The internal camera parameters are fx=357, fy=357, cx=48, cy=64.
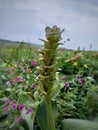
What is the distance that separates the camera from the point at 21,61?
297 centimetres

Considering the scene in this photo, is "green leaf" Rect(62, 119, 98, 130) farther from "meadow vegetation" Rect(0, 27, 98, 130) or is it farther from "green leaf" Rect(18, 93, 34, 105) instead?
"green leaf" Rect(18, 93, 34, 105)

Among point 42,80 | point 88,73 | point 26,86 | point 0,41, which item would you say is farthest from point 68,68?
point 0,41

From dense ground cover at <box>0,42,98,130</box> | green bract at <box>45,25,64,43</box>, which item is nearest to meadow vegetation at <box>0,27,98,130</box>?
dense ground cover at <box>0,42,98,130</box>

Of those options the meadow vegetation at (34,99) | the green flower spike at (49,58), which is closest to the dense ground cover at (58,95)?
the meadow vegetation at (34,99)

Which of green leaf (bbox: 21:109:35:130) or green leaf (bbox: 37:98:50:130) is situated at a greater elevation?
green leaf (bbox: 37:98:50:130)

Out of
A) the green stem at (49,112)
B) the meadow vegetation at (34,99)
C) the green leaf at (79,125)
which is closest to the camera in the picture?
the green stem at (49,112)

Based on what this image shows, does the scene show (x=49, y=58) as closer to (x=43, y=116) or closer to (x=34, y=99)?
(x=43, y=116)

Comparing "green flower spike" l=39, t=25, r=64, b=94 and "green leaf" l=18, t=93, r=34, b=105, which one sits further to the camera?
"green leaf" l=18, t=93, r=34, b=105

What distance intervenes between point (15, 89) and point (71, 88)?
0.33 m

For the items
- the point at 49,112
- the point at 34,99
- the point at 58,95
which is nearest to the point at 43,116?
the point at 49,112

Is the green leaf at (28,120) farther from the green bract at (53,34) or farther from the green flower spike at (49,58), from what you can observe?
the green bract at (53,34)

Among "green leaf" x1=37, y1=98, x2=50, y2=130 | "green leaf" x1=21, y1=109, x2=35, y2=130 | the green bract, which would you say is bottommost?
"green leaf" x1=21, y1=109, x2=35, y2=130

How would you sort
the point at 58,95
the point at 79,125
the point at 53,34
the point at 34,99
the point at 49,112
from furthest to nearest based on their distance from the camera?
the point at 58,95
the point at 34,99
the point at 79,125
the point at 49,112
the point at 53,34

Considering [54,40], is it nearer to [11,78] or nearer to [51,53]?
[51,53]
